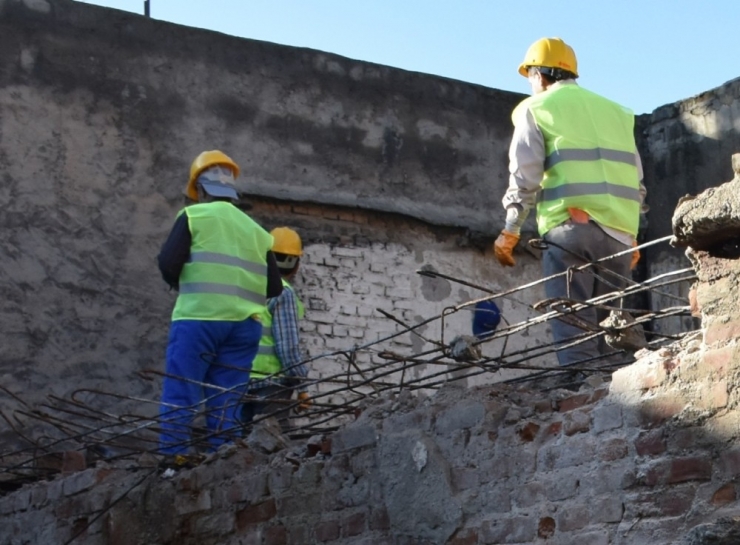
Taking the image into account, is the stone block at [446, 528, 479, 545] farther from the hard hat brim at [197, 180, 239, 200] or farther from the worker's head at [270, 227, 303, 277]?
the worker's head at [270, 227, 303, 277]

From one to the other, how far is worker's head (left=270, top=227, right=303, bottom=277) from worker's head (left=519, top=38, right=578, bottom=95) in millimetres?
2646

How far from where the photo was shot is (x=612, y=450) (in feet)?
15.8

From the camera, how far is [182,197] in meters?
10.4

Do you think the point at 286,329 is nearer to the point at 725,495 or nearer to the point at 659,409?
the point at 659,409

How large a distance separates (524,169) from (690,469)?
2816 mm

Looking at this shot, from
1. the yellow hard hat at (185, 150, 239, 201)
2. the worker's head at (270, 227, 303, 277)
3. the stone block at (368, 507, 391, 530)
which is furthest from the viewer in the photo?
the worker's head at (270, 227, 303, 277)

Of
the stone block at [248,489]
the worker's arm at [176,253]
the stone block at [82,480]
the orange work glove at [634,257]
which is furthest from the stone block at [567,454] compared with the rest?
the worker's arm at [176,253]

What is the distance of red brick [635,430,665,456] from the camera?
183 inches

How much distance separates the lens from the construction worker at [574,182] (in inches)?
276

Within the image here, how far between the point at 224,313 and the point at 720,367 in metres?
3.81

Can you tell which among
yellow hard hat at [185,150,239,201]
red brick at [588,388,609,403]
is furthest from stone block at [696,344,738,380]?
yellow hard hat at [185,150,239,201]

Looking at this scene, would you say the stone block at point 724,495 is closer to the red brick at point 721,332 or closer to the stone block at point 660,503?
the stone block at point 660,503

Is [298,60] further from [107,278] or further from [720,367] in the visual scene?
[720,367]

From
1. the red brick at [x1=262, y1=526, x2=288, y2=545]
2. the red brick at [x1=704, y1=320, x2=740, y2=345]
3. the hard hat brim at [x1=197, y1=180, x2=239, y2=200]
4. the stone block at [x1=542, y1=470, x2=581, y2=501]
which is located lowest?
the stone block at [x1=542, y1=470, x2=581, y2=501]
